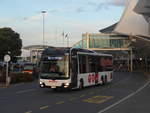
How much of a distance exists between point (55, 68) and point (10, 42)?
142 feet

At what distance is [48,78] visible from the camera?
19.7m

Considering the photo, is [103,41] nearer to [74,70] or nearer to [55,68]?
[74,70]

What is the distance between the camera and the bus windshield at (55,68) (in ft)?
64.1

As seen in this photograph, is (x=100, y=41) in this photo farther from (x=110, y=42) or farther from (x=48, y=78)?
(x=48, y=78)

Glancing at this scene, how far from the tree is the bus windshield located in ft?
138

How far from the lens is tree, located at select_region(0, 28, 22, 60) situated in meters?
61.1

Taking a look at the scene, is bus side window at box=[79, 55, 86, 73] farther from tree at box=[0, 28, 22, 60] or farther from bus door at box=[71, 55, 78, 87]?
tree at box=[0, 28, 22, 60]

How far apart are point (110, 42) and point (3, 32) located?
58799 millimetres

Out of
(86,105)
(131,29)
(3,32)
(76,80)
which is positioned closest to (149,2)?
(3,32)

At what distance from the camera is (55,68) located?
776 inches

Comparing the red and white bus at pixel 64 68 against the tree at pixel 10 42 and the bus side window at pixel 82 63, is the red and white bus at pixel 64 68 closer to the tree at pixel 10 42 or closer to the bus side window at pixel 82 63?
the bus side window at pixel 82 63

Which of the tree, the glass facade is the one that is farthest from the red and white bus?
the glass facade

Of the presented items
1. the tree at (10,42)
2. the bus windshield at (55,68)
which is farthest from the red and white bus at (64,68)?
the tree at (10,42)

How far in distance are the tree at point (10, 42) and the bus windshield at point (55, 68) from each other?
4208 centimetres
